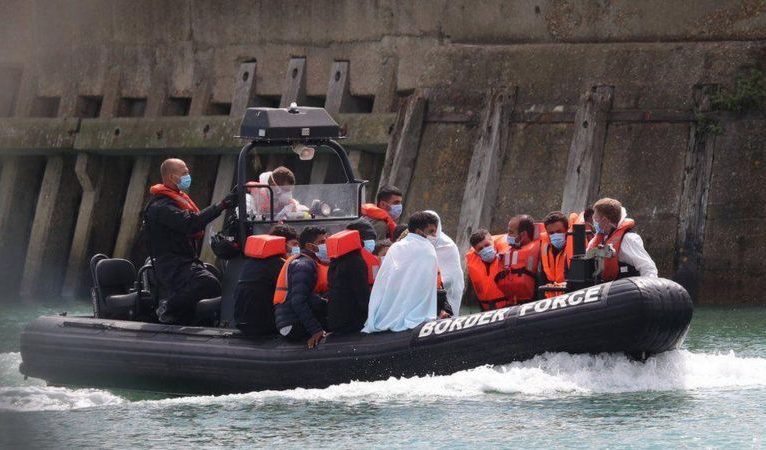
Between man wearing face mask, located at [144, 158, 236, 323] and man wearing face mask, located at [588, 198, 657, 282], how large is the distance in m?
2.71

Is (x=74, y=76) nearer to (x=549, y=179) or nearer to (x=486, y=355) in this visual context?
(x=549, y=179)

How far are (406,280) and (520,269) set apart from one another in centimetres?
155

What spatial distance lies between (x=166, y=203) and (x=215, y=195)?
953cm

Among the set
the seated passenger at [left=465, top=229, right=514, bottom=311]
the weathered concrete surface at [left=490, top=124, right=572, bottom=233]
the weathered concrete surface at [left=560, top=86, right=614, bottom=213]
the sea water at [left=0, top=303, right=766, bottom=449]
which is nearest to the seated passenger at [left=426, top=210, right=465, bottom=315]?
the seated passenger at [left=465, top=229, right=514, bottom=311]

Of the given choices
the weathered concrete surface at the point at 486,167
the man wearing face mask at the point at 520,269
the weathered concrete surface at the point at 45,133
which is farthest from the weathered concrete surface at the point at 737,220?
the weathered concrete surface at the point at 45,133

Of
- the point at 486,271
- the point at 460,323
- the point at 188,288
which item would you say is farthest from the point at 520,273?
the point at 188,288

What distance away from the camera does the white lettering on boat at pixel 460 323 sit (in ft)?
28.6

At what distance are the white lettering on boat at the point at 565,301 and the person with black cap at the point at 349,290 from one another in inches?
44.2

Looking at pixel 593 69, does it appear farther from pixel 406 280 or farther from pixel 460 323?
pixel 460 323

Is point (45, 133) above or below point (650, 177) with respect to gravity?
below

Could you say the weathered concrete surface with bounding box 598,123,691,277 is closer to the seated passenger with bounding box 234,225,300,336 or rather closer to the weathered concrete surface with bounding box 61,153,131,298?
the seated passenger with bounding box 234,225,300,336

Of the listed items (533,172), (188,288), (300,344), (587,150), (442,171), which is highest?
(587,150)

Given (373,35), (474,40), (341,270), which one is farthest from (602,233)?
(373,35)

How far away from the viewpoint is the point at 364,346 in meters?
8.99
